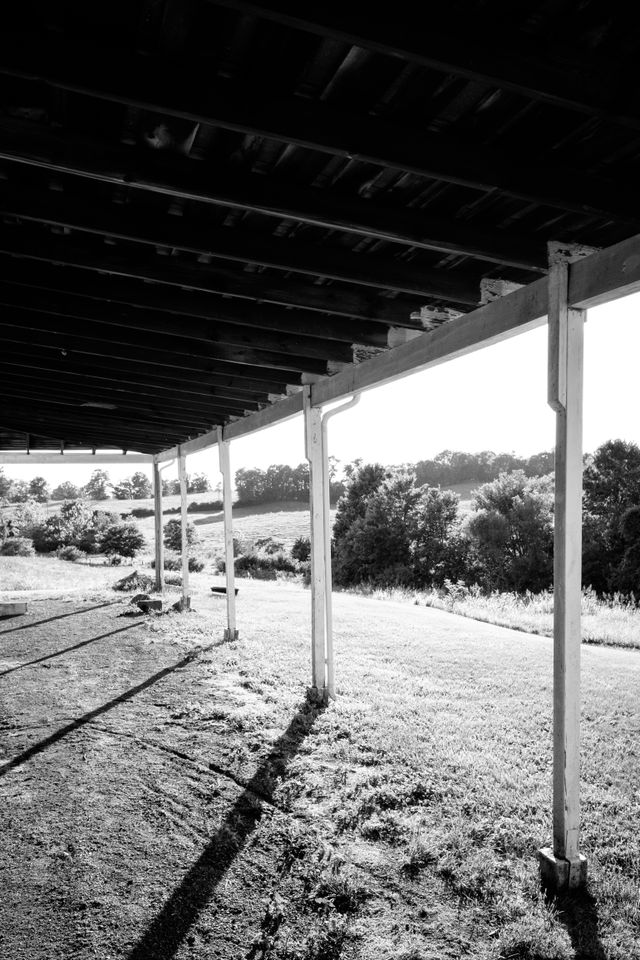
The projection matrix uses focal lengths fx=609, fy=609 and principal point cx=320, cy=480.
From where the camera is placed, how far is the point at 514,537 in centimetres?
2761

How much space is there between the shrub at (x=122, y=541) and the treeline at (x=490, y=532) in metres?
9.74

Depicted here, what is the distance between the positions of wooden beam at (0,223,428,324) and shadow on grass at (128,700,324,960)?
3091 millimetres

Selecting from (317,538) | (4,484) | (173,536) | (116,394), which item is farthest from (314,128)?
(4,484)

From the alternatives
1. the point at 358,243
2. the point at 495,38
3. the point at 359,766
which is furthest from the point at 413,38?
the point at 359,766

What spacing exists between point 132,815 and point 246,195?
356 cm

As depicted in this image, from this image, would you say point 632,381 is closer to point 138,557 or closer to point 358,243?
point 138,557

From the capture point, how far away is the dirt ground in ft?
8.91

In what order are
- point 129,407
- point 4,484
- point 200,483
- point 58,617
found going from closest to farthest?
1. point 129,407
2. point 58,617
3. point 4,484
4. point 200,483

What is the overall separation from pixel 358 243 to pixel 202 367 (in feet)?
8.01

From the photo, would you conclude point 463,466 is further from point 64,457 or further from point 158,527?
point 64,457

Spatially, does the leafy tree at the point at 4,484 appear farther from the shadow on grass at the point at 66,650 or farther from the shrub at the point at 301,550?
the shadow on grass at the point at 66,650

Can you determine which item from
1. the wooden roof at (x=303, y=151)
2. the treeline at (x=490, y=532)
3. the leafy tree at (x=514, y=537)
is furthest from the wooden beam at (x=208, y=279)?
the leafy tree at (x=514, y=537)

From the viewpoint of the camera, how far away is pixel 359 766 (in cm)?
441

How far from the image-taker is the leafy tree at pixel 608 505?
23.8 metres
